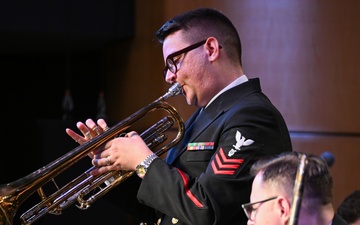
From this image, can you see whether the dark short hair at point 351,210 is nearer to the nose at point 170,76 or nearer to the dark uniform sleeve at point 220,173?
the dark uniform sleeve at point 220,173

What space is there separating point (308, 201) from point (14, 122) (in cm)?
407

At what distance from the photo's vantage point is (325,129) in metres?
4.53

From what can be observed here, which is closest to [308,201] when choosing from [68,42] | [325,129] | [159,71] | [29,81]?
[325,129]

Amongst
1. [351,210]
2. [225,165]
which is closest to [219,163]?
[225,165]

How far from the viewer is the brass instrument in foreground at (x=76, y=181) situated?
9.18ft

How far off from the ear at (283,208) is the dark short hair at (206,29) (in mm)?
1050

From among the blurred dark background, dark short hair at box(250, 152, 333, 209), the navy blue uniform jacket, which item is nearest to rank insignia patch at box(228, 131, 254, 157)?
the navy blue uniform jacket

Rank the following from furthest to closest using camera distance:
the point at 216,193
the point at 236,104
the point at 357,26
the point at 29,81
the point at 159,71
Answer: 1. the point at 29,81
2. the point at 159,71
3. the point at 357,26
4. the point at 236,104
5. the point at 216,193

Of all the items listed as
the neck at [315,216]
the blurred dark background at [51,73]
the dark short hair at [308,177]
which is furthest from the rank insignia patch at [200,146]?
the blurred dark background at [51,73]

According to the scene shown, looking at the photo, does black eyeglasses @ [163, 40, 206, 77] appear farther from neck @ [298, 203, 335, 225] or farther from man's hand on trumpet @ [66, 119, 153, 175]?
neck @ [298, 203, 335, 225]

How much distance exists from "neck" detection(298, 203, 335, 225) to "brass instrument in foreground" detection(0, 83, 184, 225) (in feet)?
3.23

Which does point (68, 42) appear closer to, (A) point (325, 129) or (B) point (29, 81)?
(B) point (29, 81)

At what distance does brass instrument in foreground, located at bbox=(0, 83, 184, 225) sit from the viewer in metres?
2.80

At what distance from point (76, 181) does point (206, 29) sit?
2.43 ft
